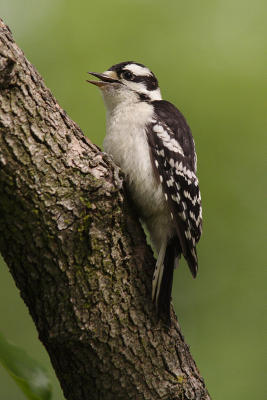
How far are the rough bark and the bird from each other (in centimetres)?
43

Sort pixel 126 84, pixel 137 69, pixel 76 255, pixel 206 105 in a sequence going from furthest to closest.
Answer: pixel 206 105, pixel 137 69, pixel 126 84, pixel 76 255

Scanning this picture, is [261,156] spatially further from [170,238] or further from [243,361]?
[170,238]

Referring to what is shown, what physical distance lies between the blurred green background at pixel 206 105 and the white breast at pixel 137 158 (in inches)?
76.9

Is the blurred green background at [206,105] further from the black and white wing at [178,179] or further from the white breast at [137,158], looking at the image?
the black and white wing at [178,179]

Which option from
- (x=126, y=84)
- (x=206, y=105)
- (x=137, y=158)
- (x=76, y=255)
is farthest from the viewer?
(x=206, y=105)

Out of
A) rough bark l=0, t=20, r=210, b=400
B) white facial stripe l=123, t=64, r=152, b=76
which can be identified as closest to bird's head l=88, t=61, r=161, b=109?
white facial stripe l=123, t=64, r=152, b=76

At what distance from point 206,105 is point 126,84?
1.98 meters

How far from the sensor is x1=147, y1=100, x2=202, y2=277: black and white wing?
12.1ft

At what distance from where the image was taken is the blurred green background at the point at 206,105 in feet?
20.1

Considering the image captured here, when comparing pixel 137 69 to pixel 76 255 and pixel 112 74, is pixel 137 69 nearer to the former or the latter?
pixel 112 74

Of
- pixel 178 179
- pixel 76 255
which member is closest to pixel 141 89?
pixel 178 179

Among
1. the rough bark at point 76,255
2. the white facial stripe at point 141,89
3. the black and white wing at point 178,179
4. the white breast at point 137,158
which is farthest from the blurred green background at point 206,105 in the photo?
the rough bark at point 76,255

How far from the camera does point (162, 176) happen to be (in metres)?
3.77

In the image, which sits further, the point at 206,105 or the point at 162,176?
the point at 206,105
